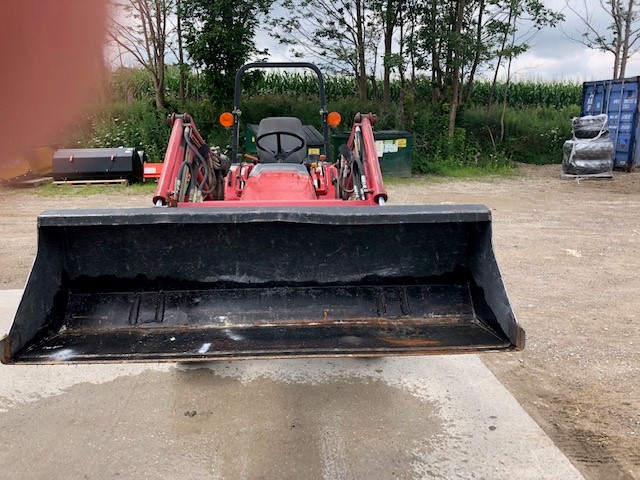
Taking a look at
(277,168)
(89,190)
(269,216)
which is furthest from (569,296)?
(89,190)

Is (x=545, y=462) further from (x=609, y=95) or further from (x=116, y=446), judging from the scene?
(x=609, y=95)

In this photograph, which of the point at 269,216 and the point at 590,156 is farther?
the point at 590,156

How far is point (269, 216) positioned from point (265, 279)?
19.4 inches

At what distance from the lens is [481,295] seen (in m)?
2.69

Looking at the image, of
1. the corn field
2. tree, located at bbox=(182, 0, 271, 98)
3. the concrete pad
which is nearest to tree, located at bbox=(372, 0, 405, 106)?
the corn field

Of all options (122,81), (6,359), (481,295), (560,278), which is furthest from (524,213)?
(122,81)

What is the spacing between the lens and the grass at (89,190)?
396 inches

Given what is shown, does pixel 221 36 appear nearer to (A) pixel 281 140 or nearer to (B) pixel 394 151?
(B) pixel 394 151

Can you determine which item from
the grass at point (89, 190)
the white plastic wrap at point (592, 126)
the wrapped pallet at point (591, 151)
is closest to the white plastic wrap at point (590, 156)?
the wrapped pallet at point (591, 151)

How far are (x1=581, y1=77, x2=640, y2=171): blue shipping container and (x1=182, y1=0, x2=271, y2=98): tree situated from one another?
787 centimetres

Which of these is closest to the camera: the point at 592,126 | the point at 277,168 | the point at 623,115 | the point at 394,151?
the point at 277,168

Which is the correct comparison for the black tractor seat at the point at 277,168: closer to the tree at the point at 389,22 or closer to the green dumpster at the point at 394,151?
the green dumpster at the point at 394,151

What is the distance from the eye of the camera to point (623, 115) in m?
12.7

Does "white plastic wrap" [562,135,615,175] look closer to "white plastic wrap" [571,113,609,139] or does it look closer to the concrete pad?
"white plastic wrap" [571,113,609,139]
